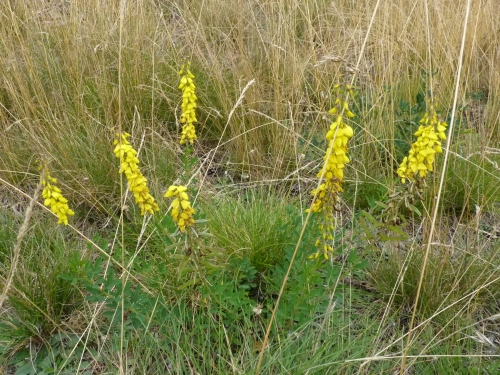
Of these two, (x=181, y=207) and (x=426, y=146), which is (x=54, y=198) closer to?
(x=181, y=207)

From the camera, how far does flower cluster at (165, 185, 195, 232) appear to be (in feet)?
4.07

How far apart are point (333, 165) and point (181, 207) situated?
0.47 meters

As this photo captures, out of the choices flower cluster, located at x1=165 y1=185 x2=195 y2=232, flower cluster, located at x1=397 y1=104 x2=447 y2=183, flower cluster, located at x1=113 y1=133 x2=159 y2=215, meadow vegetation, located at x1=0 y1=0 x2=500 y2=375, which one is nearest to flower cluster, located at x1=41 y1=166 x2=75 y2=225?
meadow vegetation, located at x1=0 y1=0 x2=500 y2=375

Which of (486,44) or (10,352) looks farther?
(486,44)

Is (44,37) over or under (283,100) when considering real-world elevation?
over

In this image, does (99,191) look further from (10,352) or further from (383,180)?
(383,180)

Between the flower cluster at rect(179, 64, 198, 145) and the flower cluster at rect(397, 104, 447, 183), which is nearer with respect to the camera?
the flower cluster at rect(397, 104, 447, 183)

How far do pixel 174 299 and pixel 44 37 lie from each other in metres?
2.42

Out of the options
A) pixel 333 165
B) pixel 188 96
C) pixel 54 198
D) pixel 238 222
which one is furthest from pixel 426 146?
pixel 54 198

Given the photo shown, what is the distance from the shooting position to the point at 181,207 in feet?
4.14

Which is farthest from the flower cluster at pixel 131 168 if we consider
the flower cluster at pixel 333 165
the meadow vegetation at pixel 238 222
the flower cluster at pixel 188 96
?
the flower cluster at pixel 333 165

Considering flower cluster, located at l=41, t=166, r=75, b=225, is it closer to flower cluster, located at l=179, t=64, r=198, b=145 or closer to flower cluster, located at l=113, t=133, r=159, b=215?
flower cluster, located at l=113, t=133, r=159, b=215

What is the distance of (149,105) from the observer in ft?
9.46

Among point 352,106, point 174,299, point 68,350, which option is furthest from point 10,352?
point 352,106
